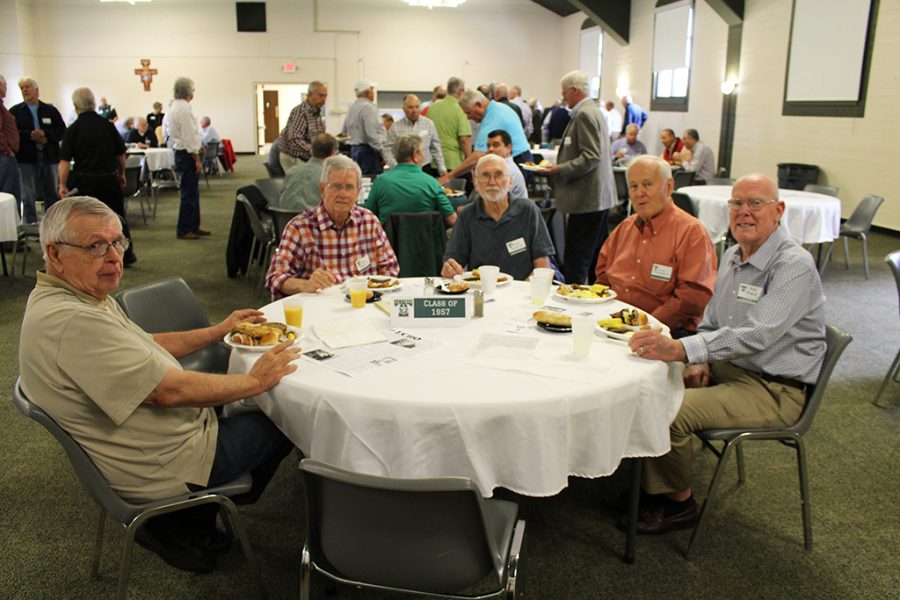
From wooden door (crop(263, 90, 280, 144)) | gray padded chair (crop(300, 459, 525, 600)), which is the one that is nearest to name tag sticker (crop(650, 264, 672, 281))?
gray padded chair (crop(300, 459, 525, 600))

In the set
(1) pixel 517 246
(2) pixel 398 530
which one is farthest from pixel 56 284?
(1) pixel 517 246

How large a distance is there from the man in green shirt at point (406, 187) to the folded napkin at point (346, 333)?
2.21 metres

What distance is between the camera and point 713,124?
1202cm

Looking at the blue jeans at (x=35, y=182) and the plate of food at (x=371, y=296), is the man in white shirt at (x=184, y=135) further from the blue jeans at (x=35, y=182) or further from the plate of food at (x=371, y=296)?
the plate of food at (x=371, y=296)

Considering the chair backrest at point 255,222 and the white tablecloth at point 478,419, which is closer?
the white tablecloth at point 478,419

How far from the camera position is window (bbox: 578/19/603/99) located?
16.9 meters

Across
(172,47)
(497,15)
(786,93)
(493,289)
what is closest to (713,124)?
(786,93)

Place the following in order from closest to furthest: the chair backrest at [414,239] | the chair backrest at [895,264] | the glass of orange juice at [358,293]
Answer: the glass of orange juice at [358,293] < the chair backrest at [895,264] < the chair backrest at [414,239]

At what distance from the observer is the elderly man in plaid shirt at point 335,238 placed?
3.15 meters

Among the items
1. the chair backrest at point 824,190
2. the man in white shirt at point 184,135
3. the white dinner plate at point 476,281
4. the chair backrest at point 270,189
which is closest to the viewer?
the white dinner plate at point 476,281

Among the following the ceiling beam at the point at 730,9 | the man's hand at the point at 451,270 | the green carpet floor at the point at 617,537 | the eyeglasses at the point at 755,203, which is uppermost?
the ceiling beam at the point at 730,9

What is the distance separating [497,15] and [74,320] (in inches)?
752

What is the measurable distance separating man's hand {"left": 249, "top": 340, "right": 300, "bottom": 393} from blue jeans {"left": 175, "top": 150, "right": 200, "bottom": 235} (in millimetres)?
6545

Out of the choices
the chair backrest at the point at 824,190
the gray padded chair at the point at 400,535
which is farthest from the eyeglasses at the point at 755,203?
the chair backrest at the point at 824,190
